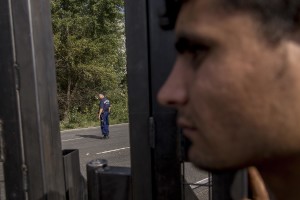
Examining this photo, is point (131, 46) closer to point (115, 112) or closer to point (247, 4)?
→ point (247, 4)

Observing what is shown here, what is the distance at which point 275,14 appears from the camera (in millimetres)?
829

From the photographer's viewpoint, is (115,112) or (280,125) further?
(115,112)

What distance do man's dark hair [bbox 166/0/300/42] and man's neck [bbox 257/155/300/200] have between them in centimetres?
29

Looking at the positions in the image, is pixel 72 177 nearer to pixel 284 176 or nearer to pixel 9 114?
pixel 9 114

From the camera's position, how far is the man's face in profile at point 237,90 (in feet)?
2.75

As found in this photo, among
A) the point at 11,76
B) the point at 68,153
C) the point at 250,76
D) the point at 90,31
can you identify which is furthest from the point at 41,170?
the point at 90,31

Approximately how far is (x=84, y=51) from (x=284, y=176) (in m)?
18.0

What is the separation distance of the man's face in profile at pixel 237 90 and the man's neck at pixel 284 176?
56 mm

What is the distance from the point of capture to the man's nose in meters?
0.93

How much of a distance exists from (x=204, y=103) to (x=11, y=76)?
3.34ft

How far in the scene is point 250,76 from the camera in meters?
0.84

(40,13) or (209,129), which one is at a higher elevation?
(40,13)

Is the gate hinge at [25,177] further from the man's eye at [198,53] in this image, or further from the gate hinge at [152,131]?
the man's eye at [198,53]

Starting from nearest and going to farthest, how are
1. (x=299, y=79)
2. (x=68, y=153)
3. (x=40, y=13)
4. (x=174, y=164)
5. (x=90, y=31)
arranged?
(x=299, y=79)
(x=174, y=164)
(x=40, y=13)
(x=68, y=153)
(x=90, y=31)
